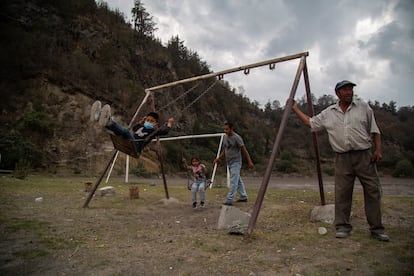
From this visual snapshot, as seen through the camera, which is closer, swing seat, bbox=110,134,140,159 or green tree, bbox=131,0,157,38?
swing seat, bbox=110,134,140,159

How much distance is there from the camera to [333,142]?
358 cm

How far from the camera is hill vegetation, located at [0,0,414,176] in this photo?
17344 millimetres

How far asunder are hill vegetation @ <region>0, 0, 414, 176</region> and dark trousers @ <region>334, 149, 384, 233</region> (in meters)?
9.57

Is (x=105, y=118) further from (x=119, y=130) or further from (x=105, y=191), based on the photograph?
(x=105, y=191)

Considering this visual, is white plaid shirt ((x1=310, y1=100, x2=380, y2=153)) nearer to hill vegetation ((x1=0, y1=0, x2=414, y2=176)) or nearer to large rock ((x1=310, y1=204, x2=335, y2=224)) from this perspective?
large rock ((x1=310, y1=204, x2=335, y2=224))

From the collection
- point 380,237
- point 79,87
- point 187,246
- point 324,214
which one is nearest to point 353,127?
point 380,237

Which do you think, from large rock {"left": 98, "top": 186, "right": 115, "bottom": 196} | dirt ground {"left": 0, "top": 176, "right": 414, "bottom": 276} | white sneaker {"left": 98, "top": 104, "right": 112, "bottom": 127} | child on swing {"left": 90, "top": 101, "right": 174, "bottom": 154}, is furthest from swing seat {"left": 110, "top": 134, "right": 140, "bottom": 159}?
large rock {"left": 98, "top": 186, "right": 115, "bottom": 196}

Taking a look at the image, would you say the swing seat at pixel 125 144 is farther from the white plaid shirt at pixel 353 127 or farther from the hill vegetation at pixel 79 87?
the hill vegetation at pixel 79 87

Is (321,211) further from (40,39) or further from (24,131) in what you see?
(40,39)

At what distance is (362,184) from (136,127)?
4243 mm

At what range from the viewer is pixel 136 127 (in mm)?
5949

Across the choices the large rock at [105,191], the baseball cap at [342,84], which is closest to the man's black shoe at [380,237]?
the baseball cap at [342,84]

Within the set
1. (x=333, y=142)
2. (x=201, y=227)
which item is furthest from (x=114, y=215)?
(x=333, y=142)

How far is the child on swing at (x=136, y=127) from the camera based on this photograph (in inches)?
184
